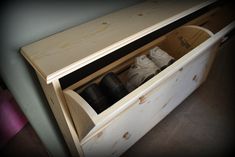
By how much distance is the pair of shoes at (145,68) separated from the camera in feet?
2.66

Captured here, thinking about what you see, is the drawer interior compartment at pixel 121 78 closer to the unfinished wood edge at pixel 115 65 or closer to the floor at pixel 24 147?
the unfinished wood edge at pixel 115 65

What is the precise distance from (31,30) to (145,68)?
51 cm

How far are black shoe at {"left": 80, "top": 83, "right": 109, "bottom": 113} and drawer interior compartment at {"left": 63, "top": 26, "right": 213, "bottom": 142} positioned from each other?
61mm

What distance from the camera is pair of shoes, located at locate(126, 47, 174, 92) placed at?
→ 32.0 inches

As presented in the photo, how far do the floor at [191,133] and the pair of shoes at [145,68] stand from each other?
531 millimetres

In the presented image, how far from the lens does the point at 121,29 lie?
0.62 meters

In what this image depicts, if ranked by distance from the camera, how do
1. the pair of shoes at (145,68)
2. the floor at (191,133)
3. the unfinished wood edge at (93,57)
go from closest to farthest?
1. the unfinished wood edge at (93,57)
2. the pair of shoes at (145,68)
3. the floor at (191,133)

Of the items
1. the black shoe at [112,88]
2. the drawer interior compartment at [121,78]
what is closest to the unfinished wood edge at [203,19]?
the drawer interior compartment at [121,78]

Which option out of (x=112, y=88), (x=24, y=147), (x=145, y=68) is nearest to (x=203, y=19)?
(x=145, y=68)

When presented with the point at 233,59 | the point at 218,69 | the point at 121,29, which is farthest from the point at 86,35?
the point at 233,59

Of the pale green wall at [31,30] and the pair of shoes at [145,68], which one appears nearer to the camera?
the pale green wall at [31,30]

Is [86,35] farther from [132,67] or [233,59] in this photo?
[233,59]

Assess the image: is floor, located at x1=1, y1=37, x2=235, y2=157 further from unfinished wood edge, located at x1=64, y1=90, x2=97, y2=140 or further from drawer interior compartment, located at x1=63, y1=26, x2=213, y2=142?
unfinished wood edge, located at x1=64, y1=90, x2=97, y2=140

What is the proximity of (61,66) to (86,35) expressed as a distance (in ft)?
0.61
